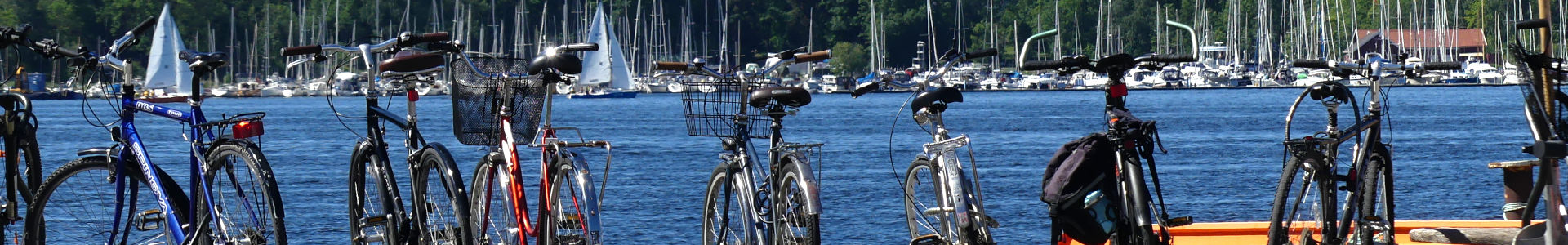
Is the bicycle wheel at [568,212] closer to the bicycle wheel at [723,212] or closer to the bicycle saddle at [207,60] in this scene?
the bicycle wheel at [723,212]

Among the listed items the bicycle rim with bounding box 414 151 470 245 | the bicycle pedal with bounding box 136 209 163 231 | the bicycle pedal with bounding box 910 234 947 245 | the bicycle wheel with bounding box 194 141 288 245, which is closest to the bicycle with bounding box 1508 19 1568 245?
the bicycle pedal with bounding box 910 234 947 245

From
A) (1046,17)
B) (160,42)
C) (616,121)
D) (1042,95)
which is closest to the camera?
(616,121)

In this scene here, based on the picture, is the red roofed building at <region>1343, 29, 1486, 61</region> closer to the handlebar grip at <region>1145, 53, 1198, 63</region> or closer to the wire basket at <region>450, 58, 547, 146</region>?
the handlebar grip at <region>1145, 53, 1198, 63</region>

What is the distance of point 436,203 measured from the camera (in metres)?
5.63

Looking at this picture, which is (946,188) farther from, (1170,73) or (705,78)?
(1170,73)

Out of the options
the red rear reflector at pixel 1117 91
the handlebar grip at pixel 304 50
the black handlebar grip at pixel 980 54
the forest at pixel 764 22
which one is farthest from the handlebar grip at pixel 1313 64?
the forest at pixel 764 22

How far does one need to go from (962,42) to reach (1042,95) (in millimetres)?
6956

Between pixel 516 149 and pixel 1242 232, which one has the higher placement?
pixel 516 149

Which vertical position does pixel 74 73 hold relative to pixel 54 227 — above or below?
above

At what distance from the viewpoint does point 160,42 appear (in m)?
74.9

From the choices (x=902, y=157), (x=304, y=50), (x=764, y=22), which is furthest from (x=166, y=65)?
(x=304, y=50)

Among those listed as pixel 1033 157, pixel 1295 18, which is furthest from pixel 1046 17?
pixel 1033 157

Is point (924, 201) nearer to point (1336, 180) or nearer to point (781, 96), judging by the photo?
point (781, 96)

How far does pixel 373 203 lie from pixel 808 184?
1.44 metres
